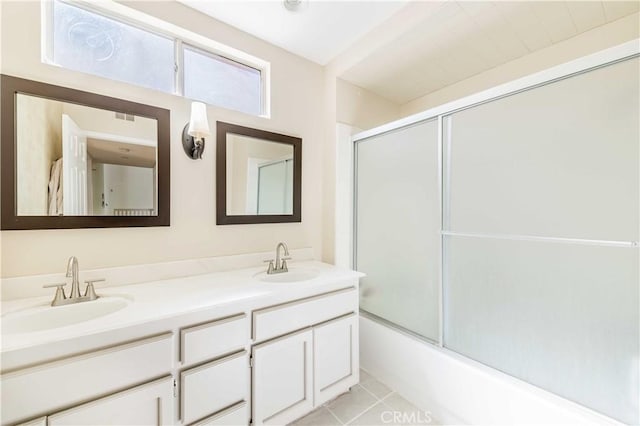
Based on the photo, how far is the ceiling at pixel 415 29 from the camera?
1561mm

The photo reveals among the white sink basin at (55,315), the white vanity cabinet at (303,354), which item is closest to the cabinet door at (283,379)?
the white vanity cabinet at (303,354)

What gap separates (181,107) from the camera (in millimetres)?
1684

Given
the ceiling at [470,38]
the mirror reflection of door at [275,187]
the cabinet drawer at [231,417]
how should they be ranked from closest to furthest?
the cabinet drawer at [231,417] → the ceiling at [470,38] → the mirror reflection of door at [275,187]

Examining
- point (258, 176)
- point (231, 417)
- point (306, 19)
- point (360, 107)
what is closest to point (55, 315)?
point (231, 417)

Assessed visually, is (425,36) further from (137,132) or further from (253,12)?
(137,132)

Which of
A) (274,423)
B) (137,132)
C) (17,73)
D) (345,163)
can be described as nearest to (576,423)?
(274,423)

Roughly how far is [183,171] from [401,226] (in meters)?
1.57

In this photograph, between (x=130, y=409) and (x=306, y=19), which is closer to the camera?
(x=130, y=409)

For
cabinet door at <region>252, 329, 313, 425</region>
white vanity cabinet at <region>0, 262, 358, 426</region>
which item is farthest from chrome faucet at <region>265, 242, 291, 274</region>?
cabinet door at <region>252, 329, 313, 425</region>

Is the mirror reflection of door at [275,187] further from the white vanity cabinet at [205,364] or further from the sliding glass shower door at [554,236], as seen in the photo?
the sliding glass shower door at [554,236]

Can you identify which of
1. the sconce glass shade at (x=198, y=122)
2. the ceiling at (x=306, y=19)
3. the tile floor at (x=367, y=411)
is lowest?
the tile floor at (x=367, y=411)

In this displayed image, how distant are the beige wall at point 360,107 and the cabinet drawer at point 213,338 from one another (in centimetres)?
180

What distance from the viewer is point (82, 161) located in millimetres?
1385

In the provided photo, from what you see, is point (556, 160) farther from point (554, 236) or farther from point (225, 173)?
point (225, 173)
